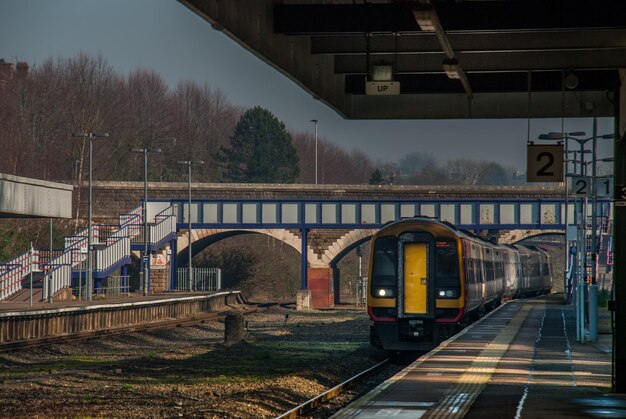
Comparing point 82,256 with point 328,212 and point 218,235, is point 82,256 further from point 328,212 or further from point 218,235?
point 328,212

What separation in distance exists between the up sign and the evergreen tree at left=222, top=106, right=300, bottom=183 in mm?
91408

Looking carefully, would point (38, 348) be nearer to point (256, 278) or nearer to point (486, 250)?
point (486, 250)

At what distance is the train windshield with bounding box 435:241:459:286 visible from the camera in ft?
97.3

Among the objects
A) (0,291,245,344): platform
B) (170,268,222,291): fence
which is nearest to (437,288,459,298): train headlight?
(0,291,245,344): platform

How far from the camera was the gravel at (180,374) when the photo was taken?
18.4 meters

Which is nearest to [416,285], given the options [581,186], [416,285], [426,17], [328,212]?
[416,285]

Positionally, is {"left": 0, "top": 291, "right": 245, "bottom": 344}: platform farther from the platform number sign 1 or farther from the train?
the platform number sign 1

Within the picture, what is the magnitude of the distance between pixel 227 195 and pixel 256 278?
9.58 metres

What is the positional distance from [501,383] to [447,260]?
11560 mm

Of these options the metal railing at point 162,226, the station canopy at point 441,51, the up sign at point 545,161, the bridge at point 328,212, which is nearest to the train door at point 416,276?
the station canopy at point 441,51

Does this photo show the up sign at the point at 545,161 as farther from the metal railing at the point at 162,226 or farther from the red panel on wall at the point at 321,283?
the red panel on wall at the point at 321,283

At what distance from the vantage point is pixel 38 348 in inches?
1268

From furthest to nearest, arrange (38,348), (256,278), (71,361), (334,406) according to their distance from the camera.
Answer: (256,278) < (38,348) < (71,361) < (334,406)

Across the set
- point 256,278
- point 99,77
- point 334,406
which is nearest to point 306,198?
point 256,278
